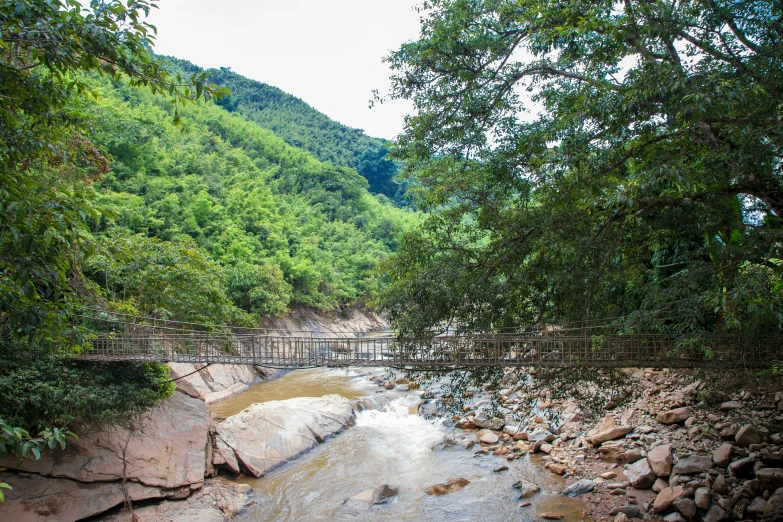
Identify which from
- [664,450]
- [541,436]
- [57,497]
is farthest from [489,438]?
[57,497]

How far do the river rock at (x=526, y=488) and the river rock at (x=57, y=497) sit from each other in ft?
18.7

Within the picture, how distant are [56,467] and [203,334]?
3.21m

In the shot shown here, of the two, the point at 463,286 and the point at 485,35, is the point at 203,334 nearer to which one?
the point at 463,286

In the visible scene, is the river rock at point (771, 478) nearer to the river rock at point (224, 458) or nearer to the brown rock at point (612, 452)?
the brown rock at point (612, 452)

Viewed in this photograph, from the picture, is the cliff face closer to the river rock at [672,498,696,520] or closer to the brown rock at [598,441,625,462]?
the brown rock at [598,441,625,462]

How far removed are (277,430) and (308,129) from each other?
203 ft

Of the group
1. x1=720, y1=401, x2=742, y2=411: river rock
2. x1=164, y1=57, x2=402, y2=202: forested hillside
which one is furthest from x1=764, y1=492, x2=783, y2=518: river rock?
x1=164, y1=57, x2=402, y2=202: forested hillside

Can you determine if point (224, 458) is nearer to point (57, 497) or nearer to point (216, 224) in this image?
point (57, 497)

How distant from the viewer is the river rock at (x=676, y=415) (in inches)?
333

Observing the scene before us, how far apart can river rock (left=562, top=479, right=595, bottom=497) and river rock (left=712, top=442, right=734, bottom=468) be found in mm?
1752

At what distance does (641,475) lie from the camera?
733 centimetres

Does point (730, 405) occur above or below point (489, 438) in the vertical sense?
above

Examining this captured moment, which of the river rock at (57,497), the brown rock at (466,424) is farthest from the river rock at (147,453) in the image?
the brown rock at (466,424)

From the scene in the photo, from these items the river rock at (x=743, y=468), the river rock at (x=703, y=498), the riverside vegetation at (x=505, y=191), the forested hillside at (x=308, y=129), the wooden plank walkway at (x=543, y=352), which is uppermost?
the forested hillside at (x=308, y=129)
